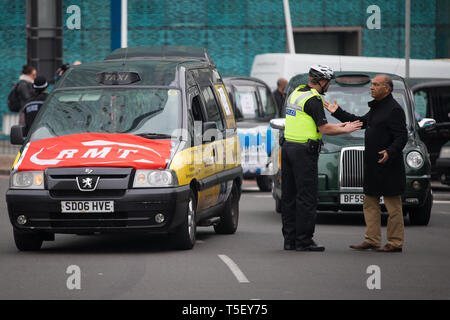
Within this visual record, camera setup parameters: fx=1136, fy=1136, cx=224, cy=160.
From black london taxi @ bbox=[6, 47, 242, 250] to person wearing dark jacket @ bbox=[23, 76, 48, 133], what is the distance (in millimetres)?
5157

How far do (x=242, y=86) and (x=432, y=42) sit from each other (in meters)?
16.0

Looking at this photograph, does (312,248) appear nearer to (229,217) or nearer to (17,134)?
(229,217)

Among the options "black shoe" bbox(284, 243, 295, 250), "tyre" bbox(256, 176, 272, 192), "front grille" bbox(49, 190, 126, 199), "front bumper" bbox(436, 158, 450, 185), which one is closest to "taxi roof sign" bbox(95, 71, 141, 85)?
"front grille" bbox(49, 190, 126, 199)

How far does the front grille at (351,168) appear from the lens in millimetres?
14336

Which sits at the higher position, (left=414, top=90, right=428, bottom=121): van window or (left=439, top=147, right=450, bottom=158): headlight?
(left=414, top=90, right=428, bottom=121): van window

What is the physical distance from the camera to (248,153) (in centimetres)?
2028

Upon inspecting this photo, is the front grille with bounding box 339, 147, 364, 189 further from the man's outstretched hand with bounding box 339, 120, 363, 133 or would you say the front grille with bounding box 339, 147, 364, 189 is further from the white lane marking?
the white lane marking

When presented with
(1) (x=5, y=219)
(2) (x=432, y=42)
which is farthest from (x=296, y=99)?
(2) (x=432, y=42)

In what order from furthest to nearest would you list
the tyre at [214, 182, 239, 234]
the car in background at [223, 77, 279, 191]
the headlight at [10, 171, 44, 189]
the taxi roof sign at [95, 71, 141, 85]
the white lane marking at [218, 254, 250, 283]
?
the car in background at [223, 77, 279, 191] → the tyre at [214, 182, 239, 234] → the taxi roof sign at [95, 71, 141, 85] → the headlight at [10, 171, 44, 189] → the white lane marking at [218, 254, 250, 283]

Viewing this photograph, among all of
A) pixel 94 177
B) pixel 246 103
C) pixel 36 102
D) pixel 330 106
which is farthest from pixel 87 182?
pixel 246 103

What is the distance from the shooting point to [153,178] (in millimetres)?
11016

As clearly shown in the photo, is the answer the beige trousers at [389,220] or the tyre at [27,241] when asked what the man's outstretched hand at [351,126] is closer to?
the beige trousers at [389,220]

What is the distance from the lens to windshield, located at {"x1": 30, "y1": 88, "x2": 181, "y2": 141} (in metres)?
11.8

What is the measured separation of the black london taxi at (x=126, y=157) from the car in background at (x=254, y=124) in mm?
6766
